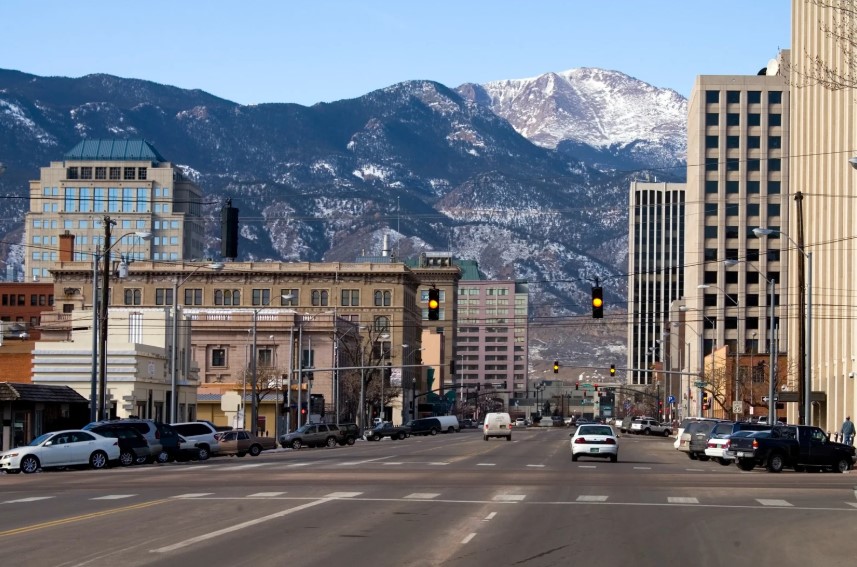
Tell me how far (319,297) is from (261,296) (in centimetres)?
682

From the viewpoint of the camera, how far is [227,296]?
172375 mm

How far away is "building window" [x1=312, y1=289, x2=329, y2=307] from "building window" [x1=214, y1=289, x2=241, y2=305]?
28.9 ft

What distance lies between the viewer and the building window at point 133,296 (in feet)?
566

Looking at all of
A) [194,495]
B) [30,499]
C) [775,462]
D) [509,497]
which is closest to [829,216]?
[775,462]

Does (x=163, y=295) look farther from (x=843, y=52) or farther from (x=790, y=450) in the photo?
(x=843, y=52)

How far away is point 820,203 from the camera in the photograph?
309 feet

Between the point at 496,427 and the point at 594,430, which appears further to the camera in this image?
the point at 496,427

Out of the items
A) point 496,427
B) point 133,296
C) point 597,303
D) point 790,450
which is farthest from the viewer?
point 133,296

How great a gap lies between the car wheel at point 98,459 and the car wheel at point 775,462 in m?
23.4

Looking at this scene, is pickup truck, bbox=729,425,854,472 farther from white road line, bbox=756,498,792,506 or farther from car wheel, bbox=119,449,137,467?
car wheel, bbox=119,449,137,467

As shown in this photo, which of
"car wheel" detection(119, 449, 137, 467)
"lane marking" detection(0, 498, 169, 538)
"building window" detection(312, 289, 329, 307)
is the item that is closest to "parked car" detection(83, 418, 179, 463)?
"car wheel" detection(119, 449, 137, 467)

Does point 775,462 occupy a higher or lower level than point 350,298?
lower

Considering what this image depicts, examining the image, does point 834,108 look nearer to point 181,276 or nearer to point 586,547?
point 586,547

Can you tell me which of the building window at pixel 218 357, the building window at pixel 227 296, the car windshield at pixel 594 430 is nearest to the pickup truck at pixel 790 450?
the car windshield at pixel 594 430
